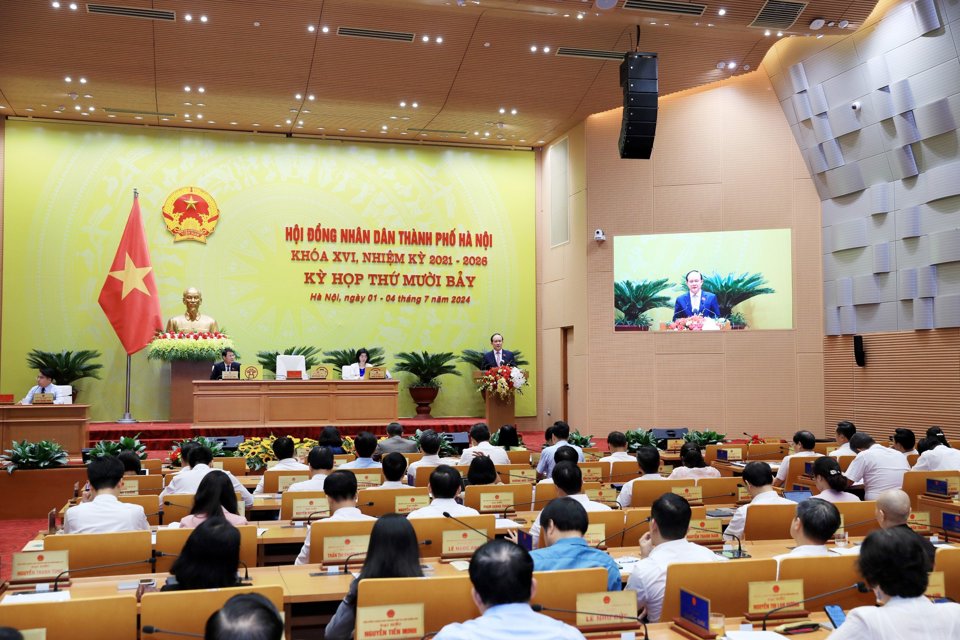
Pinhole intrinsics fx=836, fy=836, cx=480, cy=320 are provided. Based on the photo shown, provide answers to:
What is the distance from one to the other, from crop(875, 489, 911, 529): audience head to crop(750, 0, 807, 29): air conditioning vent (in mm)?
7604

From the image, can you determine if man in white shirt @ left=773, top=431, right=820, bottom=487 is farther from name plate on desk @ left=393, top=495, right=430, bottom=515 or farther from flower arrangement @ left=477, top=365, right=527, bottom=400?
flower arrangement @ left=477, top=365, right=527, bottom=400

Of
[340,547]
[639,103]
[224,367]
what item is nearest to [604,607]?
[340,547]

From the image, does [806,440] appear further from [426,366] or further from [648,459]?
[426,366]

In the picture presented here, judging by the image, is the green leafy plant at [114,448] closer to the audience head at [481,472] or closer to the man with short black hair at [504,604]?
the audience head at [481,472]

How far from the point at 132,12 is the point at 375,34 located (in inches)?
117

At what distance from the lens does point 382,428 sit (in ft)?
41.2

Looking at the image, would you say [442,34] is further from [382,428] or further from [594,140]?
[382,428]

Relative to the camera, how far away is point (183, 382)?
13.1 meters

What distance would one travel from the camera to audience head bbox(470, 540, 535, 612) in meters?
2.34

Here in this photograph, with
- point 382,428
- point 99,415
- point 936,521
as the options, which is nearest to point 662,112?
point 382,428

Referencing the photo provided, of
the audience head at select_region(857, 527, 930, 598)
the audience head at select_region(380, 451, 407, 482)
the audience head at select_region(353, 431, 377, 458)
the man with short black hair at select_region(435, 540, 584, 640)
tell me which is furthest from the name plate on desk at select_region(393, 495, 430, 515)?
the audience head at select_region(857, 527, 930, 598)

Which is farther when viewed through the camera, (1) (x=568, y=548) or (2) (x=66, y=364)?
(2) (x=66, y=364)

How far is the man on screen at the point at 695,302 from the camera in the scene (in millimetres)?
13758

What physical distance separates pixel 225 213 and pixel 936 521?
12.3 m
